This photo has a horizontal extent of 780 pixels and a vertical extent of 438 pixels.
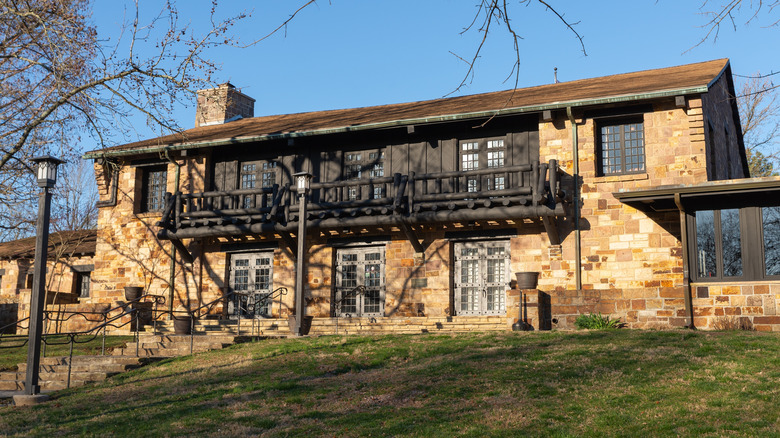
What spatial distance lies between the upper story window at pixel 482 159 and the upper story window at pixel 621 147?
2397mm

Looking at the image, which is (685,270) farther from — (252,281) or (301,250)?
(252,281)

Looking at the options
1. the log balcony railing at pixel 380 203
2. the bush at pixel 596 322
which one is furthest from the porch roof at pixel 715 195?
the bush at pixel 596 322

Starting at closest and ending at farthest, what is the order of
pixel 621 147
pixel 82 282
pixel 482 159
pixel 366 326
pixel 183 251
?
1. pixel 621 147
2. pixel 366 326
3. pixel 482 159
4. pixel 183 251
5. pixel 82 282

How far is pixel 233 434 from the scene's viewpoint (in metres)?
9.01

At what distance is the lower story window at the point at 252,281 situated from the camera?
21.2 metres

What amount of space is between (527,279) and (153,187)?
12.2 meters

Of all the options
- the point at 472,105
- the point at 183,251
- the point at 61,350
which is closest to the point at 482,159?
the point at 472,105

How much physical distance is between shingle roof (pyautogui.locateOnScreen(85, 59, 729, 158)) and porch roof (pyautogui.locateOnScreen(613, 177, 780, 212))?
2.46 meters

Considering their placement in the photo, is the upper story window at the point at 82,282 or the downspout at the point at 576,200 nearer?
the downspout at the point at 576,200

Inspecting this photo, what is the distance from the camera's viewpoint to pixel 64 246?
28.1 meters

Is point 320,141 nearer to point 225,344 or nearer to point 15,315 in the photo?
point 225,344

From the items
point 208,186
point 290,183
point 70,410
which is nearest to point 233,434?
point 70,410

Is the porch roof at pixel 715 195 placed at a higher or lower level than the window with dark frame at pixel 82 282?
higher

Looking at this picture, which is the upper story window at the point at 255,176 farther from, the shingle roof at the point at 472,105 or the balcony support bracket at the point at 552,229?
the balcony support bracket at the point at 552,229
